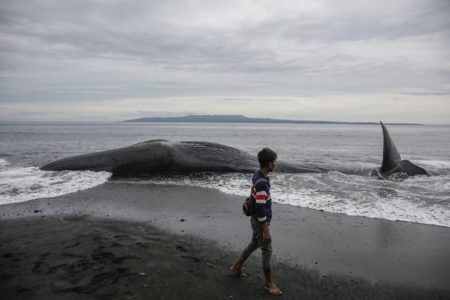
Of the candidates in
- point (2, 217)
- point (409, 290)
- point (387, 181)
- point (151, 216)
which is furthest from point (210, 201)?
point (387, 181)

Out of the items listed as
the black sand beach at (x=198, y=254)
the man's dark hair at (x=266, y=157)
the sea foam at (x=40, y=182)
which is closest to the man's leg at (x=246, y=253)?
the black sand beach at (x=198, y=254)

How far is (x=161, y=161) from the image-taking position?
494 inches

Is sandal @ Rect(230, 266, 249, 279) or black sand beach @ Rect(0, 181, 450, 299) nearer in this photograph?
black sand beach @ Rect(0, 181, 450, 299)

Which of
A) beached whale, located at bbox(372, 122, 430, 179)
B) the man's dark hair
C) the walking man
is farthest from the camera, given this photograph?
beached whale, located at bbox(372, 122, 430, 179)

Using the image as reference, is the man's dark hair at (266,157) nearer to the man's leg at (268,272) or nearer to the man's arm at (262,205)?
the man's arm at (262,205)

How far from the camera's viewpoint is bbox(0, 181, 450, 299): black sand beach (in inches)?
172

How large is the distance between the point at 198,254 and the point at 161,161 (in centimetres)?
738

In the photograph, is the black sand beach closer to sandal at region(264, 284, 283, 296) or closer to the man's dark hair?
sandal at region(264, 284, 283, 296)

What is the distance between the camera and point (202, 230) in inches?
262

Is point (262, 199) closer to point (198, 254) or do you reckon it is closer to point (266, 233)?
point (266, 233)

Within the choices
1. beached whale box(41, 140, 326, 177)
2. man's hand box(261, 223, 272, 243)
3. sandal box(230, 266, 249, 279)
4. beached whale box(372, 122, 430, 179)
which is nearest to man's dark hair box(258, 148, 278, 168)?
man's hand box(261, 223, 272, 243)

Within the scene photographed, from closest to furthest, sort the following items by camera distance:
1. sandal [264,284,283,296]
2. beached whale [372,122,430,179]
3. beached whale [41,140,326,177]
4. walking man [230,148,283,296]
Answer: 1. sandal [264,284,283,296]
2. walking man [230,148,283,296]
3. beached whale [41,140,326,177]
4. beached whale [372,122,430,179]

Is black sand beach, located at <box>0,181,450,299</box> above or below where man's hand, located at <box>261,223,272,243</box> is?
below

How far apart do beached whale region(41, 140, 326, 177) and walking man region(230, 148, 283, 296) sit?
790cm
